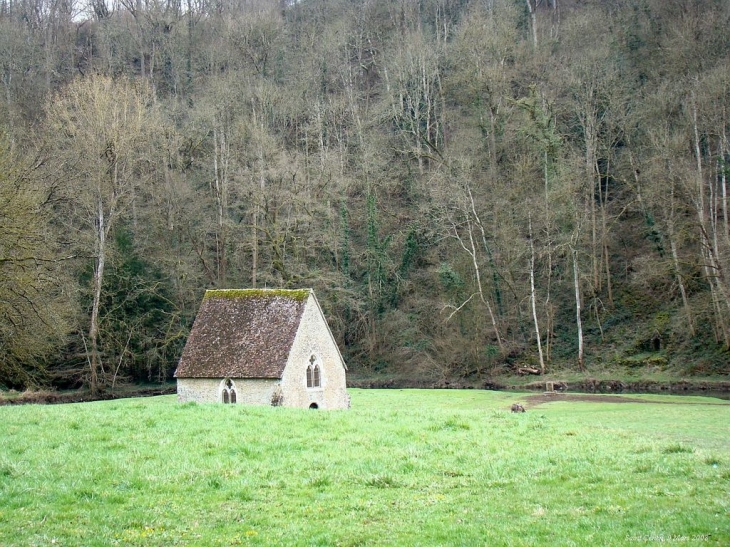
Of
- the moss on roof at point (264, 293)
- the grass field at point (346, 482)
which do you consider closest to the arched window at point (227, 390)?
the moss on roof at point (264, 293)

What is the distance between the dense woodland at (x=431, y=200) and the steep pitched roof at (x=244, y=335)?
7.88 meters

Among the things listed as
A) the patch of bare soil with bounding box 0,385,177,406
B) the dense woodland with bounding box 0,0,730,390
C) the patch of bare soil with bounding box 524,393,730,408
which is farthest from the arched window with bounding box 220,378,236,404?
the patch of bare soil with bounding box 0,385,177,406

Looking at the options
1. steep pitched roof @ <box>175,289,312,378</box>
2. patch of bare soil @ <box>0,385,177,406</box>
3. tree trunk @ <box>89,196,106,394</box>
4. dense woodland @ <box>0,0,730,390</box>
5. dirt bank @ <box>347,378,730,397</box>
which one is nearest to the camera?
steep pitched roof @ <box>175,289,312,378</box>

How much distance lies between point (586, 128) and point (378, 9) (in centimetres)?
4316

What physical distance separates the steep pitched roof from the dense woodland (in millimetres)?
7882

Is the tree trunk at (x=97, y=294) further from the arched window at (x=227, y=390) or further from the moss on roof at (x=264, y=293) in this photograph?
the arched window at (x=227, y=390)

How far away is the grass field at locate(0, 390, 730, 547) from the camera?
9109 mm

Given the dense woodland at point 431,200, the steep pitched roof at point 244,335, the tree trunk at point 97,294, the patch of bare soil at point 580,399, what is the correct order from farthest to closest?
the tree trunk at point 97,294 → the dense woodland at point 431,200 → the patch of bare soil at point 580,399 → the steep pitched roof at point 244,335

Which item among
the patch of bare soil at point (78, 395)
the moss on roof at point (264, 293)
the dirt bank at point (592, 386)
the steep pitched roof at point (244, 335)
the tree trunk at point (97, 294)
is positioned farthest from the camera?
the tree trunk at point (97, 294)

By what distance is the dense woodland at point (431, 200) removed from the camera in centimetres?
4584

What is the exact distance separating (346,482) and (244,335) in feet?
68.2

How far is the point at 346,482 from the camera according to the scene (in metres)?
12.3

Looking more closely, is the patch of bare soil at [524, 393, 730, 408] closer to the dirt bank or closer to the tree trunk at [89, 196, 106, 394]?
the dirt bank

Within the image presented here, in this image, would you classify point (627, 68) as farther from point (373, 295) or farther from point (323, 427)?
point (323, 427)
